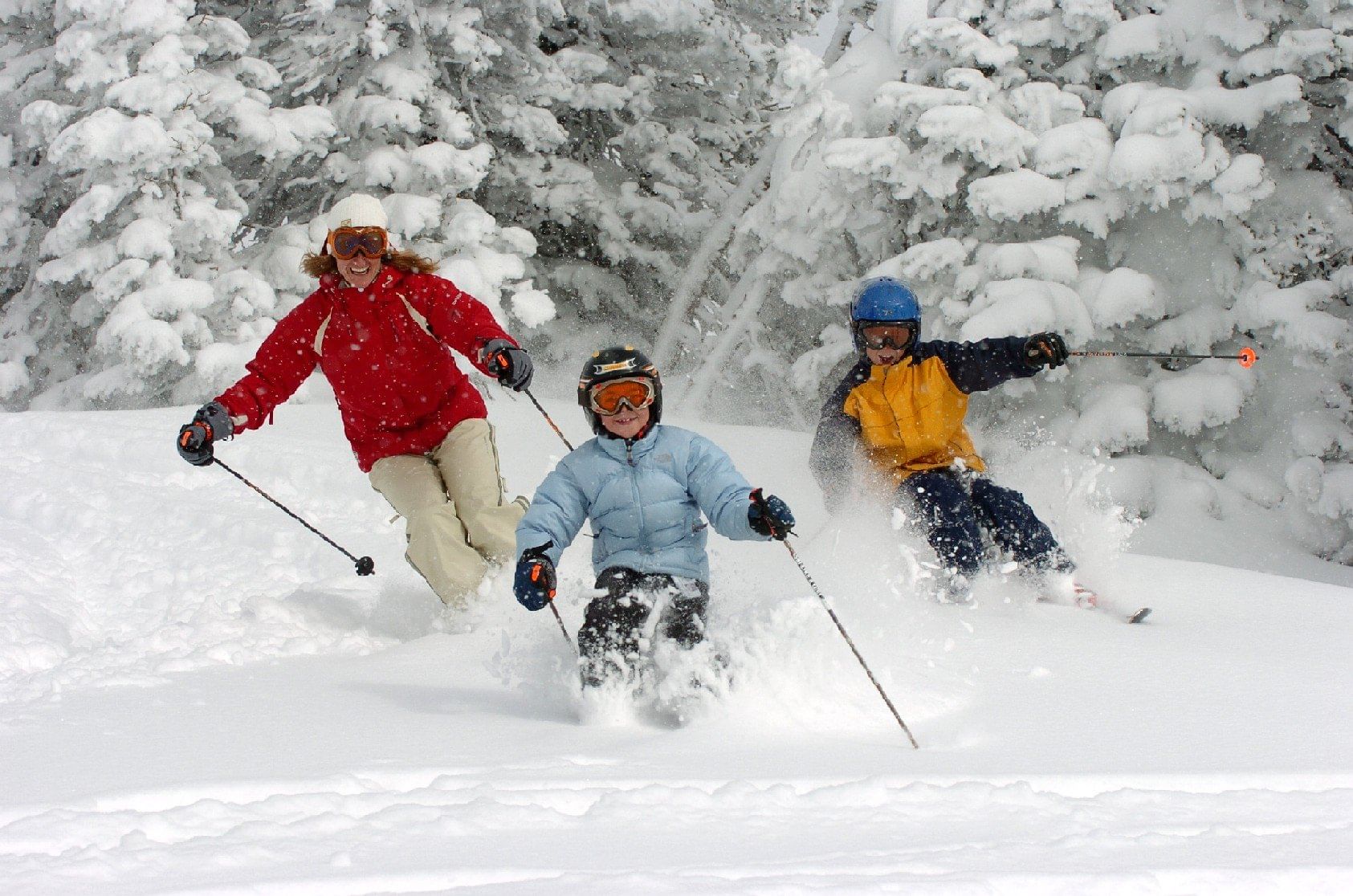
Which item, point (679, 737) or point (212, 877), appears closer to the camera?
point (212, 877)

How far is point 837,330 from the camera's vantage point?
1130 cm

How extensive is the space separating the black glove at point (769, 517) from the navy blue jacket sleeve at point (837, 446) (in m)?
1.83

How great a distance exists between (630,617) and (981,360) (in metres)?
2.44

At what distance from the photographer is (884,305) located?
578 centimetres

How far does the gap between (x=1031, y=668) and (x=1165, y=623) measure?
1.18 m

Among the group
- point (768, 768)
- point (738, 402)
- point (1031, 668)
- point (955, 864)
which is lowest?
point (955, 864)

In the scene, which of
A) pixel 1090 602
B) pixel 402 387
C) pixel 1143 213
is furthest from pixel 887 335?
pixel 1143 213

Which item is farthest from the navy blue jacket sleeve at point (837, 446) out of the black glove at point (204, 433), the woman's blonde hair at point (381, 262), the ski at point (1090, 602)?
the black glove at point (204, 433)

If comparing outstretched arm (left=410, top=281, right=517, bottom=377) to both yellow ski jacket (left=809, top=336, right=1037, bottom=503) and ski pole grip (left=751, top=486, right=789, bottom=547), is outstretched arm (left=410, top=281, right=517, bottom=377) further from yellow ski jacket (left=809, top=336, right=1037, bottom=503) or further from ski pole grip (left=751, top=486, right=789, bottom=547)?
ski pole grip (left=751, top=486, right=789, bottom=547)

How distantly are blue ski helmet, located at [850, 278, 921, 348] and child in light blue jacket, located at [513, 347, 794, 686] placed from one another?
1.63 meters

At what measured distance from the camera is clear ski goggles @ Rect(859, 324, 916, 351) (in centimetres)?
578

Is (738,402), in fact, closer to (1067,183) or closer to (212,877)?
(1067,183)

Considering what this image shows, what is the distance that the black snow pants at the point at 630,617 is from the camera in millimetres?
3988

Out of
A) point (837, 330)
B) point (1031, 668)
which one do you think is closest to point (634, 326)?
point (837, 330)
